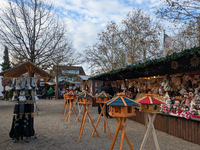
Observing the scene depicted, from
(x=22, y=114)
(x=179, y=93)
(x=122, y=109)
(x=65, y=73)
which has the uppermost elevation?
(x=65, y=73)

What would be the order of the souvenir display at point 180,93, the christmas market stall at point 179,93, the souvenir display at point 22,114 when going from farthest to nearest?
1. the souvenir display at point 180,93
2. the souvenir display at point 22,114
3. the christmas market stall at point 179,93

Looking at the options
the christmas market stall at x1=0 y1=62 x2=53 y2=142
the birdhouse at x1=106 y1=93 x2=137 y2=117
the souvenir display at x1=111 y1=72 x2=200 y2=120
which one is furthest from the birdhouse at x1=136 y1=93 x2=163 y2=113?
the christmas market stall at x1=0 y1=62 x2=53 y2=142

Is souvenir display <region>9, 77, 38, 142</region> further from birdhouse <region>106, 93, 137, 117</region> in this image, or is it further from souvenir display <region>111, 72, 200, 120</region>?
souvenir display <region>111, 72, 200, 120</region>

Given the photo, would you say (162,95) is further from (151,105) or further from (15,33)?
(15,33)

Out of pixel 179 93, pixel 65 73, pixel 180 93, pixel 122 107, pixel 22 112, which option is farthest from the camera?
pixel 65 73

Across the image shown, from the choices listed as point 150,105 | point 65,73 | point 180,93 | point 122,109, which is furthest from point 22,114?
point 65,73

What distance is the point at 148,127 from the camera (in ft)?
11.3

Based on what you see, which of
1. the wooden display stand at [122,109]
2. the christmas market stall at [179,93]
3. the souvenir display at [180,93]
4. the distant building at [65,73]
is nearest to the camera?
the wooden display stand at [122,109]

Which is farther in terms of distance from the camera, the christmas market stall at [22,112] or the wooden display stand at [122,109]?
the christmas market stall at [22,112]

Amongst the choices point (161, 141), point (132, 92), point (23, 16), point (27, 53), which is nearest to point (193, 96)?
point (161, 141)

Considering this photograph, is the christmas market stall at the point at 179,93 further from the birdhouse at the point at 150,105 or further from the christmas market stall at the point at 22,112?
the christmas market stall at the point at 22,112

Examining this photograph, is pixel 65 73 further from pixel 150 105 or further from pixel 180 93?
pixel 150 105

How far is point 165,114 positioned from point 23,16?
40.3 feet

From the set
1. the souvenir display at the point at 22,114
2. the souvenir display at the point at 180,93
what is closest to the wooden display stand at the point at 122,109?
the souvenir display at the point at 180,93
